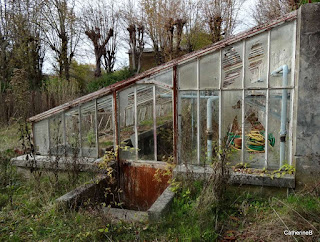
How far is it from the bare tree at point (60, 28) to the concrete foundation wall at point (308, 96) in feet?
60.4

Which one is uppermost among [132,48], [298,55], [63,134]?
[132,48]

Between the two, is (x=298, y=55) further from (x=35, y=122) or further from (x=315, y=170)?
(x=35, y=122)

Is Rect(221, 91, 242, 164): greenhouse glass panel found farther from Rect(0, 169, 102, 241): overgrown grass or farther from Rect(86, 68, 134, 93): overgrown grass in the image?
Rect(86, 68, 134, 93): overgrown grass

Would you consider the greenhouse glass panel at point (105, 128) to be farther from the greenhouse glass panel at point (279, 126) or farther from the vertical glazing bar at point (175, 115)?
the greenhouse glass panel at point (279, 126)

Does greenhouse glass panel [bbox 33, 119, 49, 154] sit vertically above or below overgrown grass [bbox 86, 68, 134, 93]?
below

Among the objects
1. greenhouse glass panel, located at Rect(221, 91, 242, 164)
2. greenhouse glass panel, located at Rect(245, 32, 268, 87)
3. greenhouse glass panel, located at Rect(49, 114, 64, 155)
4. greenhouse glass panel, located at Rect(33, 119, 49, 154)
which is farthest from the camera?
greenhouse glass panel, located at Rect(33, 119, 49, 154)

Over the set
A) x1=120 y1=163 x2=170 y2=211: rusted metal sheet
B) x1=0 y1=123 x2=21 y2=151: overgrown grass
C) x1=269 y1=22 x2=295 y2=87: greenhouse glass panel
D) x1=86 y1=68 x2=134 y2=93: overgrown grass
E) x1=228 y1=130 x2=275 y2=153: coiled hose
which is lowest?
x1=120 y1=163 x2=170 y2=211: rusted metal sheet

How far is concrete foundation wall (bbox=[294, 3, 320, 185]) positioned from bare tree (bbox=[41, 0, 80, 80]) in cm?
1841

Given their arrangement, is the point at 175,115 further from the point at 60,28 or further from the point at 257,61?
the point at 60,28

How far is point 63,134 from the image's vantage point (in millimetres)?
6125

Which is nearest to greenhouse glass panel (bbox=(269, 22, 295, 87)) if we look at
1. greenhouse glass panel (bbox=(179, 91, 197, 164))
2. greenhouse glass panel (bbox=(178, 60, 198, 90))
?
greenhouse glass panel (bbox=(178, 60, 198, 90))

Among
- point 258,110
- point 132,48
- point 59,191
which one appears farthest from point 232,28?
point 59,191

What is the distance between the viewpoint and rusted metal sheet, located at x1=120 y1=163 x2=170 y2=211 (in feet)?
18.5

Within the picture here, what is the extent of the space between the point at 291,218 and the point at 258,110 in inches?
81.5
